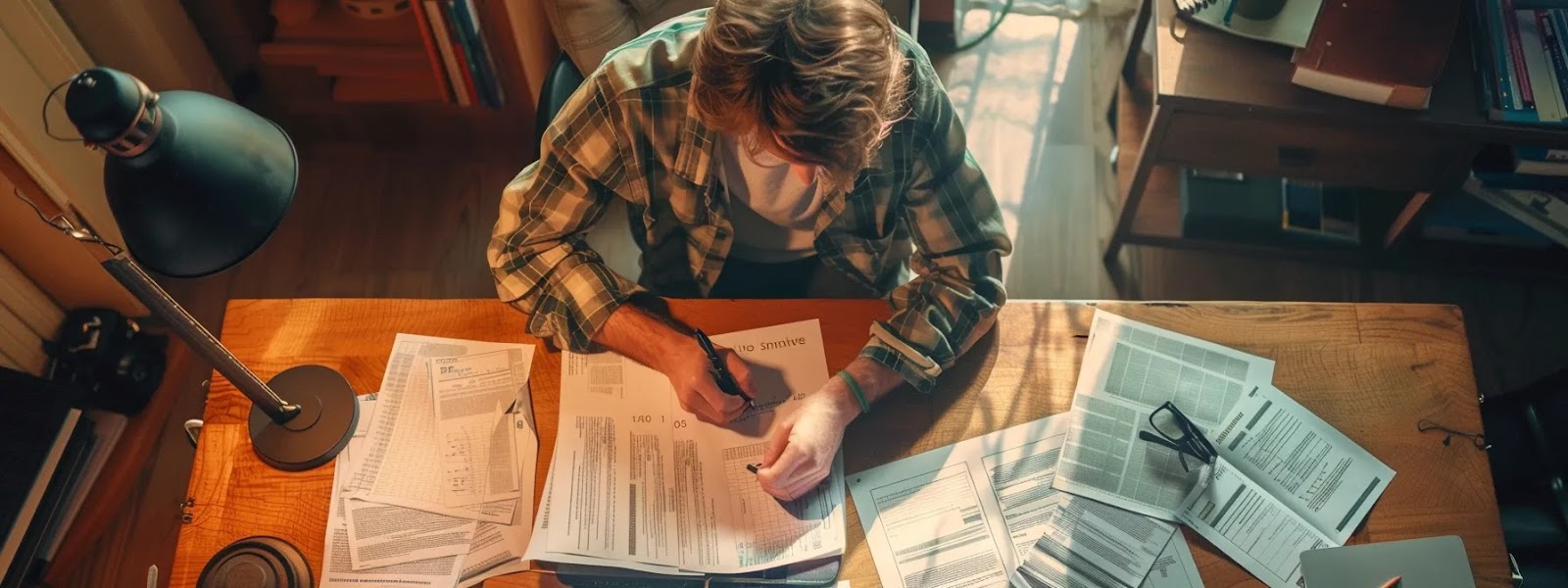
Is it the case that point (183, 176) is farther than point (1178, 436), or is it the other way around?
point (1178, 436)

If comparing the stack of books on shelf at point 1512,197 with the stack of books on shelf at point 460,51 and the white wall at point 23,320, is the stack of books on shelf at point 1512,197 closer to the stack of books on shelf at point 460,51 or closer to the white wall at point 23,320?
the stack of books on shelf at point 460,51

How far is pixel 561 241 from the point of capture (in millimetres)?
1276

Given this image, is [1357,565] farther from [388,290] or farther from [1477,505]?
[388,290]

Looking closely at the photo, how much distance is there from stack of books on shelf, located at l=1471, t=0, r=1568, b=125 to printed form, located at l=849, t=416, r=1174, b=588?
0.93 m

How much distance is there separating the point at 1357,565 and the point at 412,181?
188cm

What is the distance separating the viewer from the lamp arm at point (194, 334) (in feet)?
3.02

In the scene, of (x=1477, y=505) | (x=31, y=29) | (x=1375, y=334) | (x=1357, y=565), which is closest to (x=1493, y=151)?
(x=1375, y=334)

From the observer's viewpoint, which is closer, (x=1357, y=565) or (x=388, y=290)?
(x=1357, y=565)

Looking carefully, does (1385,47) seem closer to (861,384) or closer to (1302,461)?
(1302,461)

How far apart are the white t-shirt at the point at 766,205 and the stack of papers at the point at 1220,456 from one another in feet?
1.27

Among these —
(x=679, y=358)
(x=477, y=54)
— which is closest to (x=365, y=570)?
(x=679, y=358)

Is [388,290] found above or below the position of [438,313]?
below

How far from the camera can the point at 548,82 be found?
4.25 feet

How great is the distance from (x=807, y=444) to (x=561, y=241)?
1.30 feet
